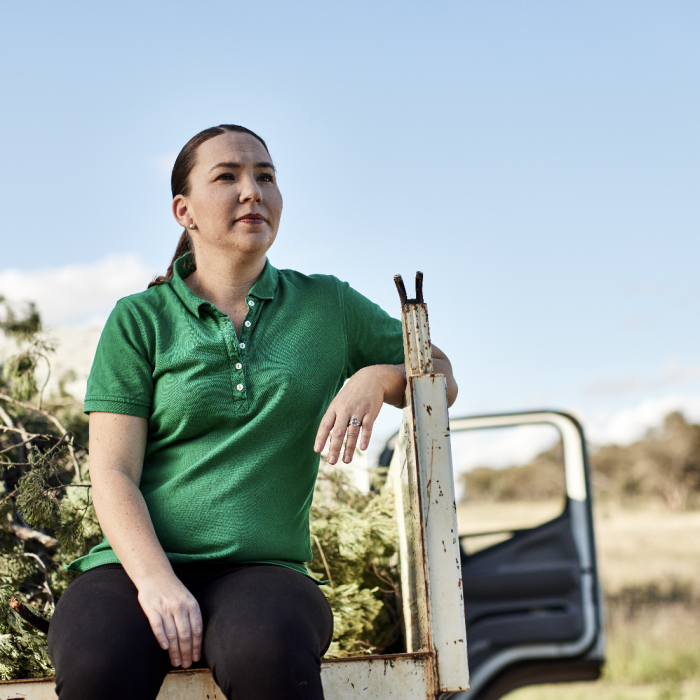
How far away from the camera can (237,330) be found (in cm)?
176

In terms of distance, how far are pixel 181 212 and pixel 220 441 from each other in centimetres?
60

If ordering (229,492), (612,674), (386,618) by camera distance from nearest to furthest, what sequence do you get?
1. (229,492)
2. (386,618)
3. (612,674)

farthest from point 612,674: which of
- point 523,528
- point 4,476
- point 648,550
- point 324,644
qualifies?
point 648,550

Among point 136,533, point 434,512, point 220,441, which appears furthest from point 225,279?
point 434,512

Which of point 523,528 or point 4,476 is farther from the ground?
point 4,476

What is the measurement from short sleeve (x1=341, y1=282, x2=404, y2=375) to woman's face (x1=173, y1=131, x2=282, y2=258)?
259mm

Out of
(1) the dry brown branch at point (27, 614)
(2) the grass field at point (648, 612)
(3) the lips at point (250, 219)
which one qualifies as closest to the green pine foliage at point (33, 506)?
(1) the dry brown branch at point (27, 614)

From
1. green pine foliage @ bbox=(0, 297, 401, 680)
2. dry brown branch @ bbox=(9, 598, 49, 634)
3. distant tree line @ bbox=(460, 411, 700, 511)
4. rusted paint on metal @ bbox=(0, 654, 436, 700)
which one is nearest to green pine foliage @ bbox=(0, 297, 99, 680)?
green pine foliage @ bbox=(0, 297, 401, 680)

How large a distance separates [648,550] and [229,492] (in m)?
17.9

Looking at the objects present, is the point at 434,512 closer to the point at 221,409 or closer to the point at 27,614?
the point at 221,409

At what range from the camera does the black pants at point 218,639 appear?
128 centimetres

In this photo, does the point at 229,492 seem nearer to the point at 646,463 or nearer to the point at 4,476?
the point at 4,476

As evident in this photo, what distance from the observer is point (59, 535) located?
7.36 ft

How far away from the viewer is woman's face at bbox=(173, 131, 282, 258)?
1756mm
